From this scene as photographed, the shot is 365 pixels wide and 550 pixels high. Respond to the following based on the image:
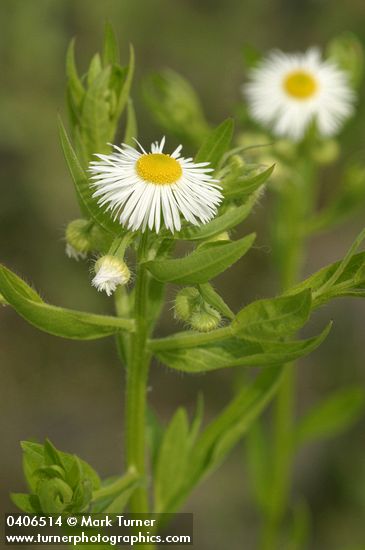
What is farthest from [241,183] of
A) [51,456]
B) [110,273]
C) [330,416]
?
[330,416]

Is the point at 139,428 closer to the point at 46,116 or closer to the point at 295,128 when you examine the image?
the point at 295,128

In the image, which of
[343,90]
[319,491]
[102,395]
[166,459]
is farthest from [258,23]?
[166,459]

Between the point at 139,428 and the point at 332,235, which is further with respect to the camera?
the point at 332,235

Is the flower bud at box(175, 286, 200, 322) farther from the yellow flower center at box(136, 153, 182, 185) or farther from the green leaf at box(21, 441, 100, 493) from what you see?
the green leaf at box(21, 441, 100, 493)

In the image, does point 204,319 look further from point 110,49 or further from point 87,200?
point 110,49

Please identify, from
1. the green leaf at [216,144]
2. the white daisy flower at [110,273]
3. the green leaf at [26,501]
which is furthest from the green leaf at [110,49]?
the green leaf at [26,501]

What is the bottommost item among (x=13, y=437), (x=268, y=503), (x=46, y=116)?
(x=268, y=503)
